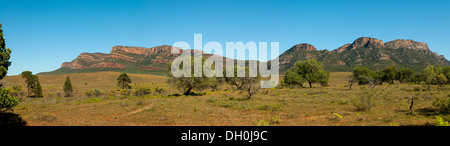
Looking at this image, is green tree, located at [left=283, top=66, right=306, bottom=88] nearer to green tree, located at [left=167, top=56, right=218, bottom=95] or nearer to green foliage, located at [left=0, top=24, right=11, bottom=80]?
green tree, located at [left=167, top=56, right=218, bottom=95]

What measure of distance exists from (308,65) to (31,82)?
236ft

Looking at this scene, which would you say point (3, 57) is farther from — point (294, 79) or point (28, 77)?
point (294, 79)

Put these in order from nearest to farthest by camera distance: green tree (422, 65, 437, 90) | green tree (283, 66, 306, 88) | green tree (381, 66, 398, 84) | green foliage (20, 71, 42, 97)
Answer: green tree (422, 65, 437, 90) → green foliage (20, 71, 42, 97) → green tree (283, 66, 306, 88) → green tree (381, 66, 398, 84)

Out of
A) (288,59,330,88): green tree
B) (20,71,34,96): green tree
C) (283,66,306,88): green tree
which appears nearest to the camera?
(20,71,34,96): green tree

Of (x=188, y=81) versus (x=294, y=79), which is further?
(x=294, y=79)

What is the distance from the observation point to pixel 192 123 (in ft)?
49.0

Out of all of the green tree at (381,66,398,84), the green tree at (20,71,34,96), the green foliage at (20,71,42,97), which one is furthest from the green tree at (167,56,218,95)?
the green tree at (381,66,398,84)

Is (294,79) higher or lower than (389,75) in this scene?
lower

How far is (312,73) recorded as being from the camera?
206 ft

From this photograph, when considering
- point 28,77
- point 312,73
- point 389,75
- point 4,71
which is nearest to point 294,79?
point 312,73

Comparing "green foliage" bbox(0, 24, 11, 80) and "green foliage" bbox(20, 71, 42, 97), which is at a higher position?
"green foliage" bbox(0, 24, 11, 80)

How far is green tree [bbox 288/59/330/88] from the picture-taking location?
6100cm
